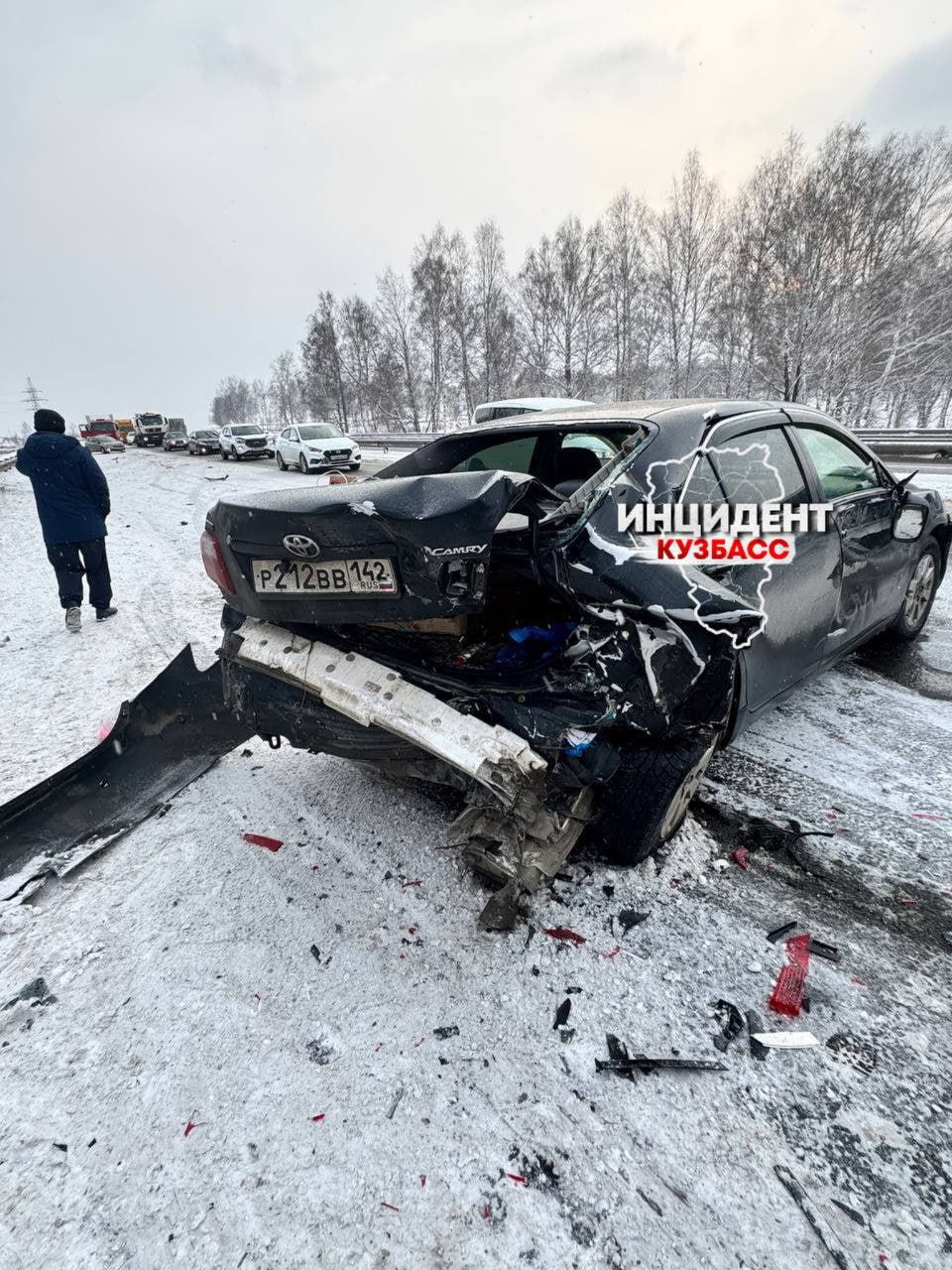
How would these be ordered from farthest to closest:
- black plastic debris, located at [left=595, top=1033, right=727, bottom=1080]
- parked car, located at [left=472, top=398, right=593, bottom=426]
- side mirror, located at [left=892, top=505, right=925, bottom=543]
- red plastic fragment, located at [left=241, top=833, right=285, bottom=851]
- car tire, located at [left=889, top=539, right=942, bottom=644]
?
1. parked car, located at [left=472, top=398, right=593, bottom=426]
2. car tire, located at [left=889, top=539, right=942, bottom=644]
3. side mirror, located at [left=892, top=505, right=925, bottom=543]
4. red plastic fragment, located at [left=241, top=833, right=285, bottom=851]
5. black plastic debris, located at [left=595, top=1033, right=727, bottom=1080]

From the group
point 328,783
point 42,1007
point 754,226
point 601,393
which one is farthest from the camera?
point 601,393

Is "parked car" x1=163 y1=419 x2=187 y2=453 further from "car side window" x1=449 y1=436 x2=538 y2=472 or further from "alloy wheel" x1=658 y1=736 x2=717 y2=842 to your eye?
"alloy wheel" x1=658 y1=736 x2=717 y2=842

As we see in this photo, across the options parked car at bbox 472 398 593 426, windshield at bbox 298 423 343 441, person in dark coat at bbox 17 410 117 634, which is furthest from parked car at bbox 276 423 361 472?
person in dark coat at bbox 17 410 117 634

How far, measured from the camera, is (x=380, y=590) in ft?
6.22

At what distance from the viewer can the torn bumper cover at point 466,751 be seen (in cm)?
181

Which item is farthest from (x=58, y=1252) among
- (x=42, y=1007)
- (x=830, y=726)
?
(x=830, y=726)

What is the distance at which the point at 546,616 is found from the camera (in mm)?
2188

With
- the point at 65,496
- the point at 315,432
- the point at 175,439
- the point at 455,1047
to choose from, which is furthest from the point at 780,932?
the point at 175,439

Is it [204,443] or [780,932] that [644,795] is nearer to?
[780,932]

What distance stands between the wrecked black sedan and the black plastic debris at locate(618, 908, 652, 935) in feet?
0.62

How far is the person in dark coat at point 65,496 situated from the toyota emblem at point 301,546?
362 centimetres

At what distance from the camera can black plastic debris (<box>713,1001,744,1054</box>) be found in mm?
1638

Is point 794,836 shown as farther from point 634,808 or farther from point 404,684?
point 404,684

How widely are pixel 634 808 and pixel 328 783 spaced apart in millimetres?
1511
